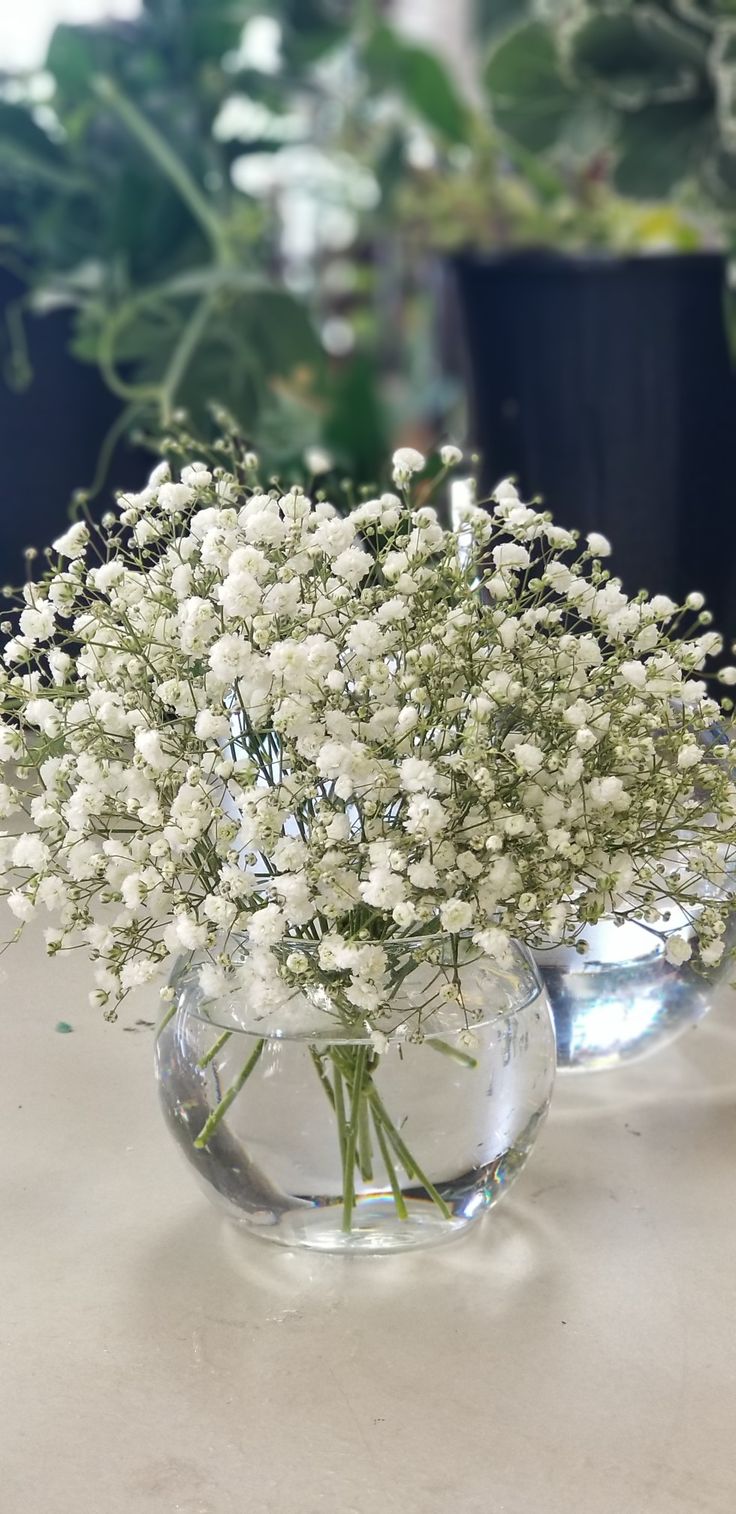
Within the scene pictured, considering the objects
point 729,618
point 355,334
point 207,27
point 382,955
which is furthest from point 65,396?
point 355,334

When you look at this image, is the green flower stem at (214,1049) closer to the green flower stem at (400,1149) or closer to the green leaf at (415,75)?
the green flower stem at (400,1149)

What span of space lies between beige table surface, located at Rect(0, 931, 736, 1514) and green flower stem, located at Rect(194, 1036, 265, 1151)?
0.05 meters

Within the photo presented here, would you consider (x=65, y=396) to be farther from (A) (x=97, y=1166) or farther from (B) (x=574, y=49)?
(A) (x=97, y=1166)

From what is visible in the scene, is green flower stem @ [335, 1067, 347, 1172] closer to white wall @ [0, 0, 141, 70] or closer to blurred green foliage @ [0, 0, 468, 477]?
blurred green foliage @ [0, 0, 468, 477]

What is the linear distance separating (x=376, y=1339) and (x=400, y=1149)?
0.06 metres

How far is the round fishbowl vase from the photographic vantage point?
674 millimetres

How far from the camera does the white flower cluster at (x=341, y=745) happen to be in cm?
50

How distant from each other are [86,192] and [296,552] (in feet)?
3.86

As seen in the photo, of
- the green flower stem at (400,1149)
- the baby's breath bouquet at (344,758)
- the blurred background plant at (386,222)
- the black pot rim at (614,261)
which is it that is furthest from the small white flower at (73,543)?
the black pot rim at (614,261)

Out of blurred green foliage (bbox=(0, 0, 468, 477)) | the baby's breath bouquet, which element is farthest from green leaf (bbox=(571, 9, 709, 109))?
the baby's breath bouquet

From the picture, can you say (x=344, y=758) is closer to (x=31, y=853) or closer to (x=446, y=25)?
(x=31, y=853)

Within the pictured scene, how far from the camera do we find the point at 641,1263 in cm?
58

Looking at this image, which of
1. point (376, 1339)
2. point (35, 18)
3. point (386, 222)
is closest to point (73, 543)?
point (376, 1339)

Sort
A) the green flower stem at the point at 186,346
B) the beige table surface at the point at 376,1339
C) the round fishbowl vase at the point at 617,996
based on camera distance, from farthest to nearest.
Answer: the green flower stem at the point at 186,346 → the round fishbowl vase at the point at 617,996 → the beige table surface at the point at 376,1339
